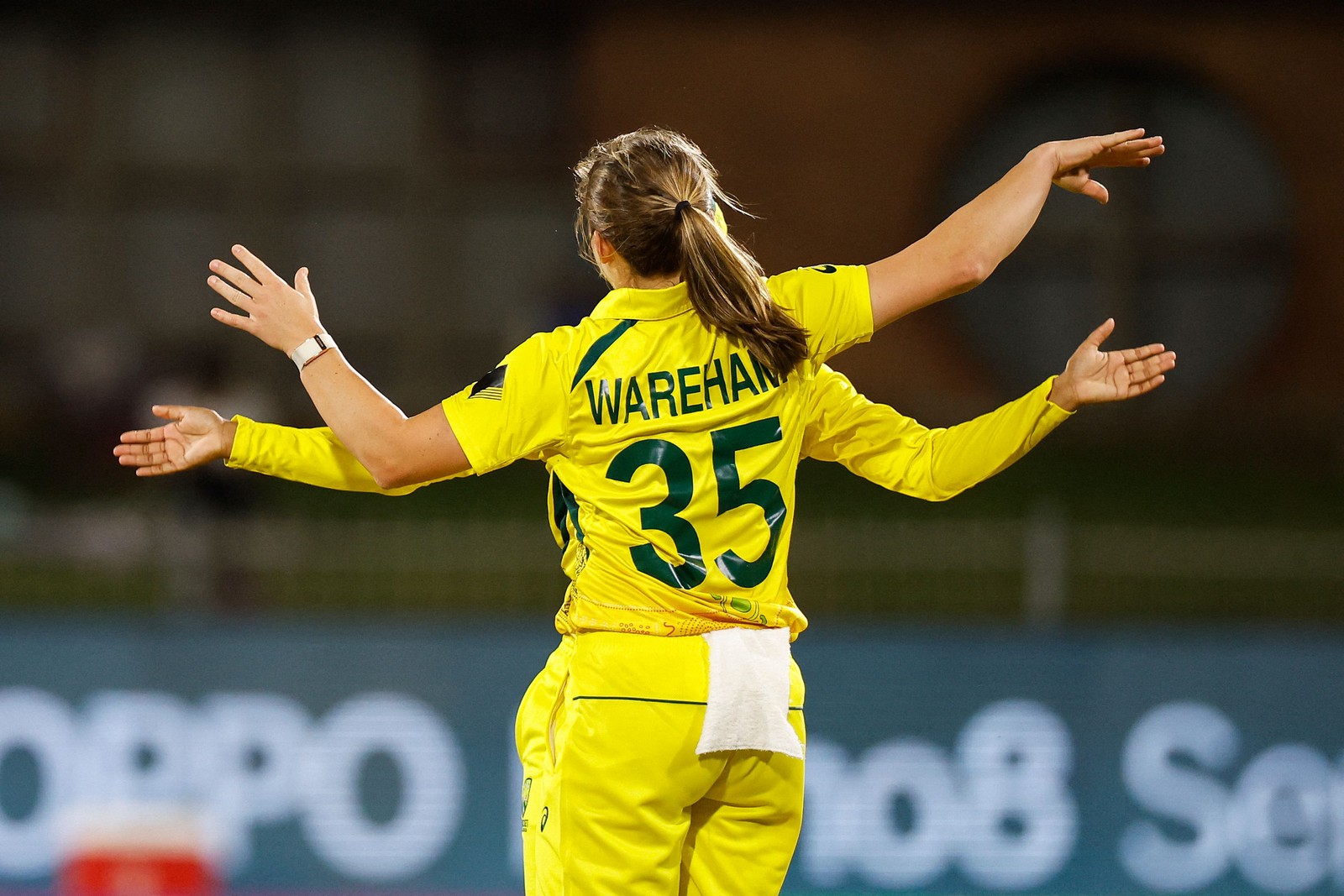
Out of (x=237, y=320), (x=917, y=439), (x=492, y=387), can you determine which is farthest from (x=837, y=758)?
(x=237, y=320)

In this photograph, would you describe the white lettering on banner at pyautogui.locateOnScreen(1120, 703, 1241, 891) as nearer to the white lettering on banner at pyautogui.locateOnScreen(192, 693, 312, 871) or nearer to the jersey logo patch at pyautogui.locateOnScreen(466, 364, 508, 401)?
the white lettering on banner at pyautogui.locateOnScreen(192, 693, 312, 871)

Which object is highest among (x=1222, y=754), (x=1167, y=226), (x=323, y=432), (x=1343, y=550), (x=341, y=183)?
(x=341, y=183)

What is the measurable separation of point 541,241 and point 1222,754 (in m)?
11.0

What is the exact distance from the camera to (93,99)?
16.7m

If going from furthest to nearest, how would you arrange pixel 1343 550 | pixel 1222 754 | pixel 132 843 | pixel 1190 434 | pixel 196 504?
1. pixel 1190 434
2. pixel 196 504
3. pixel 1343 550
4. pixel 1222 754
5. pixel 132 843

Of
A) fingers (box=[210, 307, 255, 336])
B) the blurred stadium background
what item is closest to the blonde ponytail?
fingers (box=[210, 307, 255, 336])

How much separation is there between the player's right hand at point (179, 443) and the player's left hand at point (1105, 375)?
57.0 inches

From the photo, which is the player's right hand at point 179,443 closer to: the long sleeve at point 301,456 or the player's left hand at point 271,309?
the long sleeve at point 301,456

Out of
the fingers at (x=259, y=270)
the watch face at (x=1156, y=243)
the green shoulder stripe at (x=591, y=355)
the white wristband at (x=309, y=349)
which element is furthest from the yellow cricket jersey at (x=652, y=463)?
the watch face at (x=1156, y=243)

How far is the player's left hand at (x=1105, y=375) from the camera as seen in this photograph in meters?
2.82

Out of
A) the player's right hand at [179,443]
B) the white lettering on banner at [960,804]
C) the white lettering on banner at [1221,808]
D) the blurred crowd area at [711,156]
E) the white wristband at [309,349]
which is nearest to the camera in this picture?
the white wristband at [309,349]

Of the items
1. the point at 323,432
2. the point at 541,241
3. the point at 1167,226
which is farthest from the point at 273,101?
the point at 323,432

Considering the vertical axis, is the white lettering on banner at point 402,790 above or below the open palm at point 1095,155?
below

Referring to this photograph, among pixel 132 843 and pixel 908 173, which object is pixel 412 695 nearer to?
pixel 132 843
